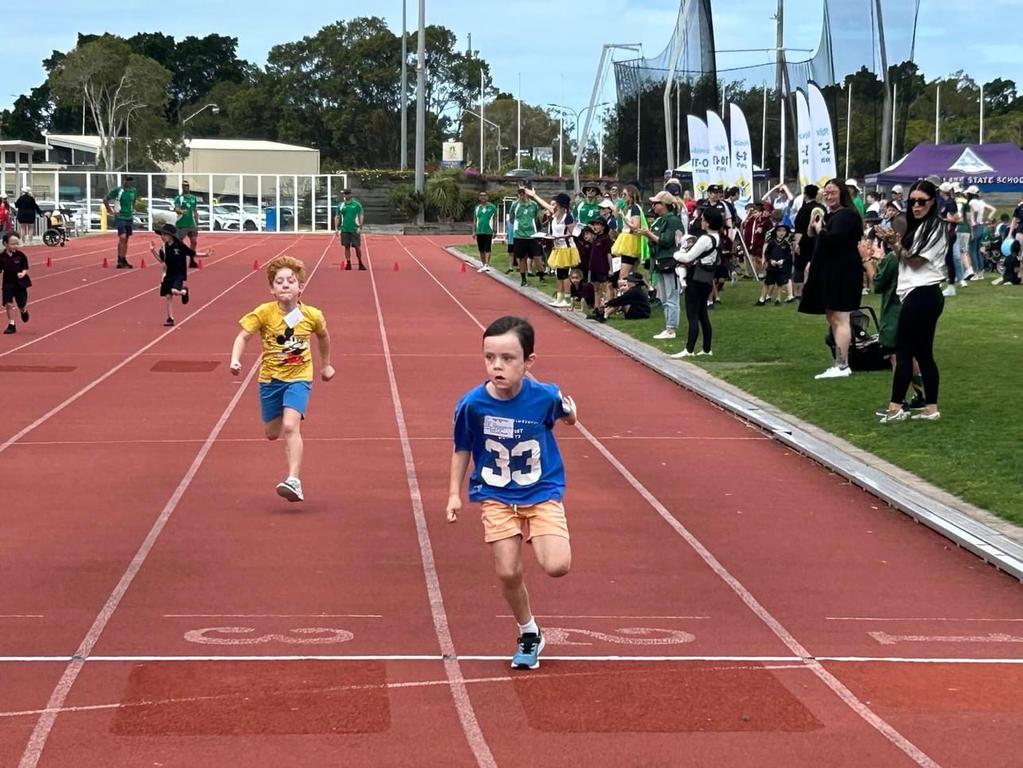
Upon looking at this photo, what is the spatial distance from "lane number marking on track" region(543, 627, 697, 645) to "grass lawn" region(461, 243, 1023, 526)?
9.92 ft

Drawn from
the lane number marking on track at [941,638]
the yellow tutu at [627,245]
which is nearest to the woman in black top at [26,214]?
the yellow tutu at [627,245]

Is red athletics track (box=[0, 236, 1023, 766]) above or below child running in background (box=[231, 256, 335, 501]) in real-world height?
below

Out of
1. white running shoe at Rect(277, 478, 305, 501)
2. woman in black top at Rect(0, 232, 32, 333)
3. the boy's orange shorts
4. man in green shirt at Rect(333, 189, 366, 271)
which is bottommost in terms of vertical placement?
white running shoe at Rect(277, 478, 305, 501)

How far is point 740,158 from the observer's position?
29422 mm

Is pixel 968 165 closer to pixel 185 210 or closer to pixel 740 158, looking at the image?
pixel 740 158

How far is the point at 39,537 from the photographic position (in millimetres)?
8578

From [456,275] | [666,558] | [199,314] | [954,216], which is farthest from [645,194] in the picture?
[666,558]

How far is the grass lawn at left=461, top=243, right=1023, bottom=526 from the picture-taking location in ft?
34.3

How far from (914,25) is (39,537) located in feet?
77.8

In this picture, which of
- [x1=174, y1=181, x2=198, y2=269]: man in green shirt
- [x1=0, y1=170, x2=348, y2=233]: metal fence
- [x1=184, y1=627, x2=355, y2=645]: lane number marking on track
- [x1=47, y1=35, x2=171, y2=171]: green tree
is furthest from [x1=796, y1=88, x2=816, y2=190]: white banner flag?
[x1=47, y1=35, x2=171, y2=171]: green tree

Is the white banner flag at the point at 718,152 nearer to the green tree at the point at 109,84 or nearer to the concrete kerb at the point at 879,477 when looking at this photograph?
the concrete kerb at the point at 879,477

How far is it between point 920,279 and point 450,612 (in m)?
6.24

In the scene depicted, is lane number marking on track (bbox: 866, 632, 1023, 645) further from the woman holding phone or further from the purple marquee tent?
the purple marquee tent

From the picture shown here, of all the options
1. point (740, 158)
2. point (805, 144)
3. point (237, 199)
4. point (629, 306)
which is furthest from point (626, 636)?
point (237, 199)
